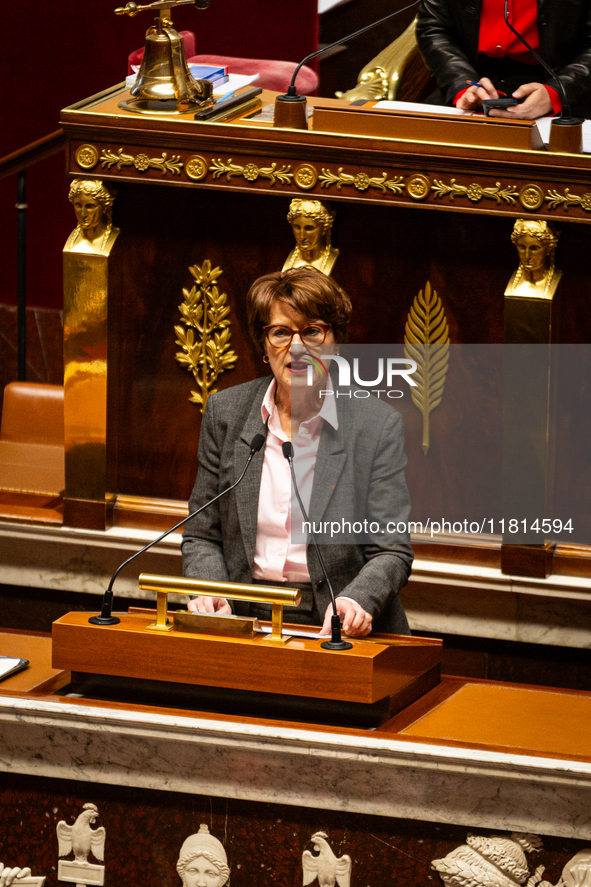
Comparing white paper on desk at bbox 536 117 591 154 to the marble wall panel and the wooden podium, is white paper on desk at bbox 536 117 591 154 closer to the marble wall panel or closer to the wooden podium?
the wooden podium

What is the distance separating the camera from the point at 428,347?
3168 millimetres

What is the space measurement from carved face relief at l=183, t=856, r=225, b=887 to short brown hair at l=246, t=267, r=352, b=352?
2.86 feet

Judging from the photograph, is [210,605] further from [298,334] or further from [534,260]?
[534,260]

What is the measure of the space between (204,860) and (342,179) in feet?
4.87

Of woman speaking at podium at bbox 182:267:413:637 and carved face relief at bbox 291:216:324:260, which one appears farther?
carved face relief at bbox 291:216:324:260

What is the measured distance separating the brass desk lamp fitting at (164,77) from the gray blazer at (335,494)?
91cm

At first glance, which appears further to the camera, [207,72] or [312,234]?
[207,72]

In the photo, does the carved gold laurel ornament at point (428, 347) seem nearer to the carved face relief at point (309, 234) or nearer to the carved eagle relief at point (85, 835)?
the carved face relief at point (309, 234)

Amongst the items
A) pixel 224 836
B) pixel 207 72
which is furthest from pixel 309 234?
pixel 224 836

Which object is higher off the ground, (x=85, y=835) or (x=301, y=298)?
(x=301, y=298)

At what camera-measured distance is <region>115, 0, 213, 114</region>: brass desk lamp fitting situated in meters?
3.18

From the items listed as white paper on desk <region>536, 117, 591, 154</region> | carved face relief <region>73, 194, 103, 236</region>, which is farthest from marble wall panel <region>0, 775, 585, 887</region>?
white paper on desk <region>536, 117, 591, 154</region>

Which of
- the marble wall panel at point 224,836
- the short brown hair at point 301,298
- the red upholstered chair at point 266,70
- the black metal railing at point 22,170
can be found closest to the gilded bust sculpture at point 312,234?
the short brown hair at point 301,298

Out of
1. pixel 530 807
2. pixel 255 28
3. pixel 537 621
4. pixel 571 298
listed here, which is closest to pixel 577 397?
pixel 571 298
